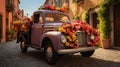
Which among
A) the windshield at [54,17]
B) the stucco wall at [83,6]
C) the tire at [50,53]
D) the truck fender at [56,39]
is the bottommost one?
the tire at [50,53]

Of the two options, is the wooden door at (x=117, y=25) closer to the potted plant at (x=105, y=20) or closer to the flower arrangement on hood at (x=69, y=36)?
the potted plant at (x=105, y=20)

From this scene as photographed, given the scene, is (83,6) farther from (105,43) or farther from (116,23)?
(105,43)

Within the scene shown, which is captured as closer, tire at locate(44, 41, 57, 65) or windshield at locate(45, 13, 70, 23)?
tire at locate(44, 41, 57, 65)

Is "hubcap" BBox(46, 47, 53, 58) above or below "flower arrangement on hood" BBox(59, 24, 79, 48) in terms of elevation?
below

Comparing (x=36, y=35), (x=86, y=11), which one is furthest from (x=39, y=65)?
(x=86, y=11)

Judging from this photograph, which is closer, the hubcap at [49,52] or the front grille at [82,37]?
the front grille at [82,37]

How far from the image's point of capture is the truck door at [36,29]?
811 centimetres

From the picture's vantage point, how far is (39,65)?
6723mm

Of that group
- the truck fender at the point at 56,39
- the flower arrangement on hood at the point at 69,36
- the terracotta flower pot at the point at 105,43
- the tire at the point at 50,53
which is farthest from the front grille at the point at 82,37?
the terracotta flower pot at the point at 105,43

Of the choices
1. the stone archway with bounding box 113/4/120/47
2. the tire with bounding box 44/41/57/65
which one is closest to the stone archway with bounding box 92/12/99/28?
the stone archway with bounding box 113/4/120/47

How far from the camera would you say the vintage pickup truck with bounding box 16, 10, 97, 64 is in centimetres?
633

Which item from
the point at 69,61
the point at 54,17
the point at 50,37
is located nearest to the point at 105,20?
the point at 54,17

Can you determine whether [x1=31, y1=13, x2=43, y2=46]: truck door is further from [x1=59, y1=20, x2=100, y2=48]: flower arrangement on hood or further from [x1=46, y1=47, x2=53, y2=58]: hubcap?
[x1=59, y1=20, x2=100, y2=48]: flower arrangement on hood

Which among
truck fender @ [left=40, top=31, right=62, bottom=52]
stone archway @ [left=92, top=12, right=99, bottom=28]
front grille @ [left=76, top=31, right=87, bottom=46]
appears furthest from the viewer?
stone archway @ [left=92, top=12, right=99, bottom=28]
